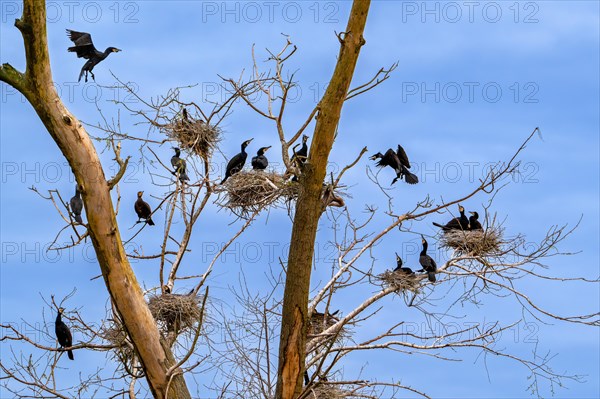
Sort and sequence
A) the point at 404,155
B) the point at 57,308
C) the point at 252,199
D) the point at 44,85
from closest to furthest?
the point at 44,85 → the point at 57,308 → the point at 252,199 → the point at 404,155

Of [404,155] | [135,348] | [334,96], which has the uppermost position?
[404,155]

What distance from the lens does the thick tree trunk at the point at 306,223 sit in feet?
25.3

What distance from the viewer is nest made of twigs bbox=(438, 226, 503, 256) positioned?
404 inches

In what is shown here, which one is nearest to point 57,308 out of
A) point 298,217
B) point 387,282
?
point 298,217

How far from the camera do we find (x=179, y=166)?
11008mm

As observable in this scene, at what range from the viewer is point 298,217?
7.77 metres

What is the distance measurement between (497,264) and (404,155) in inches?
117

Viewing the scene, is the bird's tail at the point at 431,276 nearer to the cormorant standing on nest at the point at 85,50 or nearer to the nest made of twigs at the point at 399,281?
the nest made of twigs at the point at 399,281

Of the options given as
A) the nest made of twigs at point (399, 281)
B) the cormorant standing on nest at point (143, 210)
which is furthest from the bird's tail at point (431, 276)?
the cormorant standing on nest at point (143, 210)

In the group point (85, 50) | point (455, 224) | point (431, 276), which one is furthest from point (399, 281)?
point (85, 50)

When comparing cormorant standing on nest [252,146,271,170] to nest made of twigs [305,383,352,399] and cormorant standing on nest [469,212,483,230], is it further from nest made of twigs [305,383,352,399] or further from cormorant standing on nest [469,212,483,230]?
nest made of twigs [305,383,352,399]

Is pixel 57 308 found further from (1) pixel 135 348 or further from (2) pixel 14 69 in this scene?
(2) pixel 14 69

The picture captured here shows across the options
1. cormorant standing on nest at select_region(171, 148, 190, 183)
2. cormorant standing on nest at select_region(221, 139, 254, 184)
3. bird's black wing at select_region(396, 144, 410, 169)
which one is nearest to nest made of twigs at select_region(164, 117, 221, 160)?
cormorant standing on nest at select_region(171, 148, 190, 183)

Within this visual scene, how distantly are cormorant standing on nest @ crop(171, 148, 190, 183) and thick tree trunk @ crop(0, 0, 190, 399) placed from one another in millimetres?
3026
